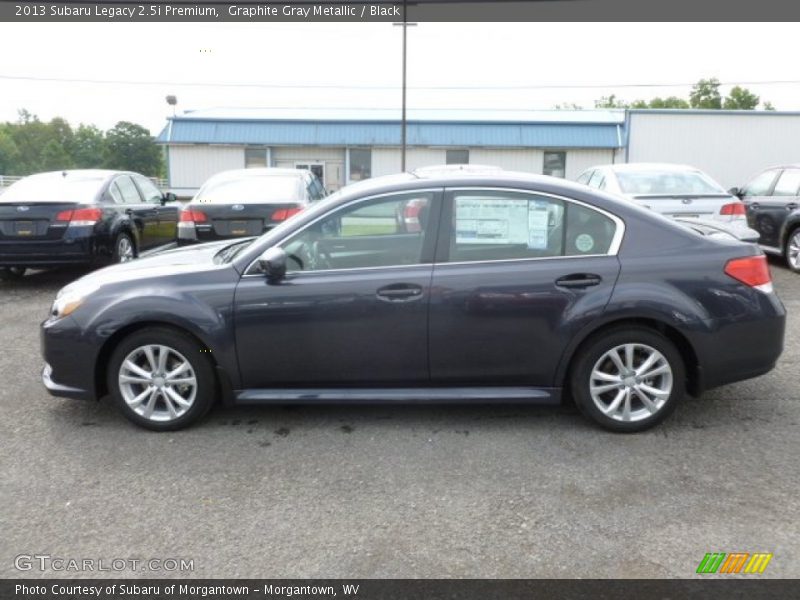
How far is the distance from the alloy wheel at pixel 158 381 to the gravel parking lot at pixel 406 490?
167mm

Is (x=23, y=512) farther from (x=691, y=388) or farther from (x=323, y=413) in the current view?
(x=691, y=388)

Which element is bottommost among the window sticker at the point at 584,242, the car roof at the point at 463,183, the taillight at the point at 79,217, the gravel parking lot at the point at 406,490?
the gravel parking lot at the point at 406,490

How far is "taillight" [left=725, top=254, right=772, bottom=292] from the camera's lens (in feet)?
13.2

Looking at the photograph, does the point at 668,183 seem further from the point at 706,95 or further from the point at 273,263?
the point at 706,95

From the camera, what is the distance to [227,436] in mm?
4125

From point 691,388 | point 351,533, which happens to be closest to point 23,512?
point 351,533

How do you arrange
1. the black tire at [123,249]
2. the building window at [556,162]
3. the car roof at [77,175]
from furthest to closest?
the building window at [556,162], the car roof at [77,175], the black tire at [123,249]

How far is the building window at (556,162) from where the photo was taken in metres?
32.7

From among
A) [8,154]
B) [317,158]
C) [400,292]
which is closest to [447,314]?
[400,292]

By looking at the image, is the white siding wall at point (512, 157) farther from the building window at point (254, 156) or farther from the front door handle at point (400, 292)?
the front door handle at point (400, 292)

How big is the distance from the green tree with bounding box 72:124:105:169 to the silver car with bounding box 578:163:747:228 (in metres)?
79.3

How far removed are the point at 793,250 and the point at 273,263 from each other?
837 centimetres

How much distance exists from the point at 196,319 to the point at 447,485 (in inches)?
68.8

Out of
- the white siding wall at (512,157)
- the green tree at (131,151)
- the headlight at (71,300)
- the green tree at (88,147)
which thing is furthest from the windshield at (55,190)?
the green tree at (88,147)
